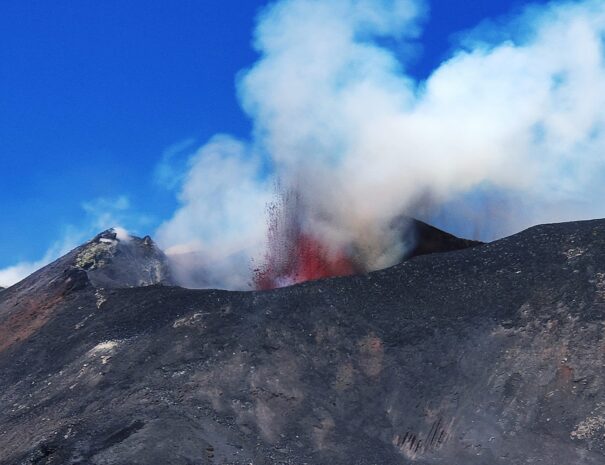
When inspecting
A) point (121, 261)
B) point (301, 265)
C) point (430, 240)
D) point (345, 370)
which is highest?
point (121, 261)

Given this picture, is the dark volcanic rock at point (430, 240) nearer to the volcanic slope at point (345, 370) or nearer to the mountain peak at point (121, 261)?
the volcanic slope at point (345, 370)

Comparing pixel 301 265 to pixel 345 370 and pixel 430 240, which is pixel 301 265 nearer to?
pixel 430 240

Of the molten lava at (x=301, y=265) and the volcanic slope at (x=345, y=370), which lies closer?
the volcanic slope at (x=345, y=370)

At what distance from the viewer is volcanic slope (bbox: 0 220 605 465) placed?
19.4 metres

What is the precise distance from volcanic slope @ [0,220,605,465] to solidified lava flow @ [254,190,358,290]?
1082 cm

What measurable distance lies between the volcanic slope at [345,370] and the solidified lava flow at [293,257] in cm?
1082

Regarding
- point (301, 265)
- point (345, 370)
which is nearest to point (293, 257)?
point (301, 265)

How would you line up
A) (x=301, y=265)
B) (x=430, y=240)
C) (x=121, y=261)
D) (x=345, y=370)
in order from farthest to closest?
1. (x=301, y=265)
2. (x=430, y=240)
3. (x=121, y=261)
4. (x=345, y=370)

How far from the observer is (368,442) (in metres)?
20.0

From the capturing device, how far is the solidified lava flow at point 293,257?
3800 cm

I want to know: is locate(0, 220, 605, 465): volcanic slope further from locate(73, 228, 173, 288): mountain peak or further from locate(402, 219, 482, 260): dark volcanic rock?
locate(402, 219, 482, 260): dark volcanic rock

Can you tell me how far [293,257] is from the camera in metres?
39.8

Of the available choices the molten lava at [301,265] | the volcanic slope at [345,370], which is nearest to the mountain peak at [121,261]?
the volcanic slope at [345,370]

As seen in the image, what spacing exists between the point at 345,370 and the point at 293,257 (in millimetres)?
17536
